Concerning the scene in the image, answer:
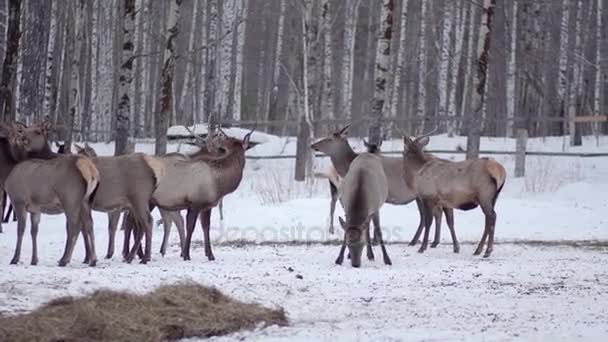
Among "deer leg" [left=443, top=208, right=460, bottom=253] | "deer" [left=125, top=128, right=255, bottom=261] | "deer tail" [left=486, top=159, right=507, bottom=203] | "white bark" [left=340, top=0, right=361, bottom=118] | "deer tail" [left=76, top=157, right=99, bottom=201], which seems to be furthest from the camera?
"white bark" [left=340, top=0, right=361, bottom=118]

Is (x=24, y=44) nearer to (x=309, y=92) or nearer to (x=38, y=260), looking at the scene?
(x=309, y=92)

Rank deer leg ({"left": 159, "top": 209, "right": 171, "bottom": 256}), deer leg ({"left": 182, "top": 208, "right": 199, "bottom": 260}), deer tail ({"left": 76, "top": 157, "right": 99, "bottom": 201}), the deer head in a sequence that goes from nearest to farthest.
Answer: deer tail ({"left": 76, "top": 157, "right": 99, "bottom": 201}) < the deer head < deer leg ({"left": 182, "top": 208, "right": 199, "bottom": 260}) < deer leg ({"left": 159, "top": 209, "right": 171, "bottom": 256})

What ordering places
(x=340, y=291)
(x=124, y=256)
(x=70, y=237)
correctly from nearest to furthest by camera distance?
1. (x=340, y=291)
2. (x=70, y=237)
3. (x=124, y=256)

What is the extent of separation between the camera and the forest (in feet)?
66.8

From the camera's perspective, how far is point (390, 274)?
37.0 feet

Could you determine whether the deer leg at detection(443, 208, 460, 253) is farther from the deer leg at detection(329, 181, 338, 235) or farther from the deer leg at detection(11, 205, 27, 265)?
the deer leg at detection(11, 205, 27, 265)

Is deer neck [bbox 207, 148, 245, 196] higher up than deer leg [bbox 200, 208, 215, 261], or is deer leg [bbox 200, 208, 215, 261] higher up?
deer neck [bbox 207, 148, 245, 196]

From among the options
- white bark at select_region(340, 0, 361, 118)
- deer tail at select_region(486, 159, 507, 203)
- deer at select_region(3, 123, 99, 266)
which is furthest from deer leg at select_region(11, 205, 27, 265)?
white bark at select_region(340, 0, 361, 118)

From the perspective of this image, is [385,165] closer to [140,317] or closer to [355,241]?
[355,241]

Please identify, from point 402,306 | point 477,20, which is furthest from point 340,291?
point 477,20

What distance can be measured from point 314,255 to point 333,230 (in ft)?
9.72

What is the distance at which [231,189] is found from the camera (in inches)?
525

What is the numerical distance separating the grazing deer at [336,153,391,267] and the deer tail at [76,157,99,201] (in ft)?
10.4

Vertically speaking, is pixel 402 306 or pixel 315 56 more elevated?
pixel 315 56
